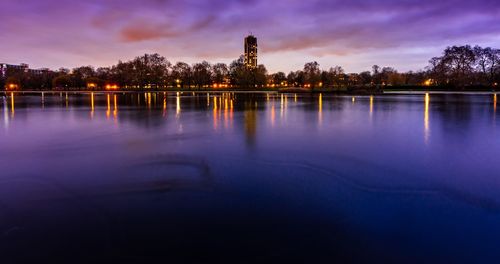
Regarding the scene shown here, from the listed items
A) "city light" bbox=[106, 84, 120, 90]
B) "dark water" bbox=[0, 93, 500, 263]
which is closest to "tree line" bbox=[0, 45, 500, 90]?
"city light" bbox=[106, 84, 120, 90]

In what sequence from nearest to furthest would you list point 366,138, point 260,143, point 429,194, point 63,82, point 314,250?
point 314,250
point 429,194
point 260,143
point 366,138
point 63,82

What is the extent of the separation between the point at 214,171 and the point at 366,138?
7143mm

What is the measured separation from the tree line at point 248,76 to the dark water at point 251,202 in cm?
7280

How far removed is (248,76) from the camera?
359 feet

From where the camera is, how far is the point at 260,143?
40.9 ft

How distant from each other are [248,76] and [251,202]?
343 feet

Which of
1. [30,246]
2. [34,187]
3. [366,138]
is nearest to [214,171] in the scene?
[34,187]

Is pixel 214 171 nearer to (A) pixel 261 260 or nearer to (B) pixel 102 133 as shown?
(A) pixel 261 260

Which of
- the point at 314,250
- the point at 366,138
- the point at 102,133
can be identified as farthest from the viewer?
the point at 102,133

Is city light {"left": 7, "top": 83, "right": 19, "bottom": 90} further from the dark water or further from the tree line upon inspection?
the dark water

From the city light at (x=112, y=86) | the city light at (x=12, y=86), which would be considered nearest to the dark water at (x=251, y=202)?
the city light at (x=112, y=86)

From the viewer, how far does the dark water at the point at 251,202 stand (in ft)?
15.7

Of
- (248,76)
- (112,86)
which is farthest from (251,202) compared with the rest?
(112,86)

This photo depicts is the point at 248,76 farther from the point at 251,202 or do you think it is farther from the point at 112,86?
the point at 251,202
